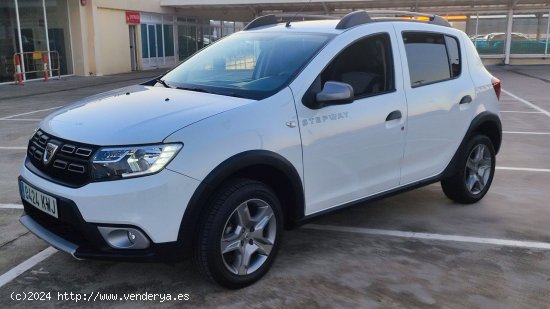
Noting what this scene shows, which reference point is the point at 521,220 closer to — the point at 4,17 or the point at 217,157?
the point at 217,157

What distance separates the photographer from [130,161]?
2.97 meters

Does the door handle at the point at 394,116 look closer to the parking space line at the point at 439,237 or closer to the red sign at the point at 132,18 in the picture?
the parking space line at the point at 439,237

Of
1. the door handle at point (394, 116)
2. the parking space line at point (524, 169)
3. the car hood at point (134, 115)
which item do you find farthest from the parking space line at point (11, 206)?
the parking space line at point (524, 169)

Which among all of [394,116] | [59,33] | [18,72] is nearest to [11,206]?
[394,116]

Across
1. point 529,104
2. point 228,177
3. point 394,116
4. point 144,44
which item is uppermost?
point 144,44

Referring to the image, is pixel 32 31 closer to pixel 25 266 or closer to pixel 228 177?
pixel 25 266

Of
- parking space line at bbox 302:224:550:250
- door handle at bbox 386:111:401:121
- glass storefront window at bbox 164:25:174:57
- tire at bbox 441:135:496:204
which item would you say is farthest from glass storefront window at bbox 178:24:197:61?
door handle at bbox 386:111:401:121

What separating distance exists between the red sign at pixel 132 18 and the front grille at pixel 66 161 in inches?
870

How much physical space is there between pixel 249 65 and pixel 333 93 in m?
0.83

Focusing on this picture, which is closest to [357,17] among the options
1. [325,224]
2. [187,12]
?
[325,224]

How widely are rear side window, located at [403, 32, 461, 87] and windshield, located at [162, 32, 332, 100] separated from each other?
882 mm

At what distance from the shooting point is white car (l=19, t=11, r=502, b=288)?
299 cm

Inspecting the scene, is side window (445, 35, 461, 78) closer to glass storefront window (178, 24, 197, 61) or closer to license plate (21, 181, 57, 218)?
license plate (21, 181, 57, 218)

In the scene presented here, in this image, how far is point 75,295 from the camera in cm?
333
